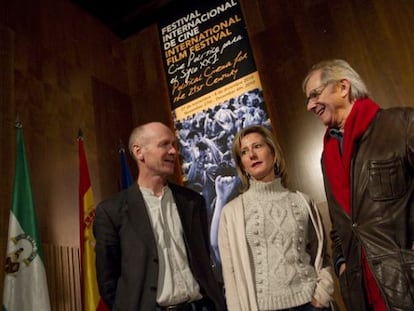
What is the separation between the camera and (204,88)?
4496 millimetres

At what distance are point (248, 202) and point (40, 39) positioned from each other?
300cm

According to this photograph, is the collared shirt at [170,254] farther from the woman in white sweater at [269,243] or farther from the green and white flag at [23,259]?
the green and white flag at [23,259]

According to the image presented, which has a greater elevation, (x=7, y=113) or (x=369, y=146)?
(x=7, y=113)

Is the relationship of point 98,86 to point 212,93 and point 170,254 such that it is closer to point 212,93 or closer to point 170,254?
point 212,93

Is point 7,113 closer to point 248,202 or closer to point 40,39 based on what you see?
point 40,39

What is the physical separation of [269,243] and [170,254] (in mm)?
466

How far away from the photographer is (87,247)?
3.20 metres

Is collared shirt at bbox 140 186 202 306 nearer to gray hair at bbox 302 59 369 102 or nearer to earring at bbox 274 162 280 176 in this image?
earring at bbox 274 162 280 176

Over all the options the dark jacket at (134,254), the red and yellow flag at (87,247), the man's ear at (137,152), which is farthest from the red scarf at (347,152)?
the red and yellow flag at (87,247)

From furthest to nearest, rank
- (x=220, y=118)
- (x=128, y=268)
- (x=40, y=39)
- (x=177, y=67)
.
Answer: (x=177, y=67) → (x=220, y=118) → (x=40, y=39) → (x=128, y=268)

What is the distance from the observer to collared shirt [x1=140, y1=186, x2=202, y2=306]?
1866 mm

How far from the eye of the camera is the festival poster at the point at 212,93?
413 cm

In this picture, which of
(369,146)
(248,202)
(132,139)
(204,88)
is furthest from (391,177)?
(204,88)

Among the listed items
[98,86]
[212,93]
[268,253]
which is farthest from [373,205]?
[98,86]
